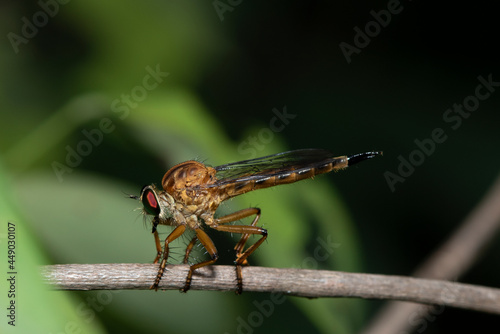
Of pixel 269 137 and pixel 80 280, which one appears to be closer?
pixel 80 280

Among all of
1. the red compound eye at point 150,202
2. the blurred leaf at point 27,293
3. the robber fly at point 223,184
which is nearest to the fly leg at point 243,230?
the robber fly at point 223,184

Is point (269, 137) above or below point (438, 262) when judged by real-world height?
above

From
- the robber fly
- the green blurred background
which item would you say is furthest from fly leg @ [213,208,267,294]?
the green blurred background

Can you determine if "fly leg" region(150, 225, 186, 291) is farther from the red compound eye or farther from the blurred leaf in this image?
the blurred leaf

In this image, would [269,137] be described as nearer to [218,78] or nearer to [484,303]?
[218,78]

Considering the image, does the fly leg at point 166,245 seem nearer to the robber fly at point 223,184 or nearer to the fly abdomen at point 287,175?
the robber fly at point 223,184

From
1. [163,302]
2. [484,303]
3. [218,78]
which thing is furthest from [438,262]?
[218,78]

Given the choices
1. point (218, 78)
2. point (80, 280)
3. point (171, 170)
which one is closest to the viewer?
point (80, 280)
